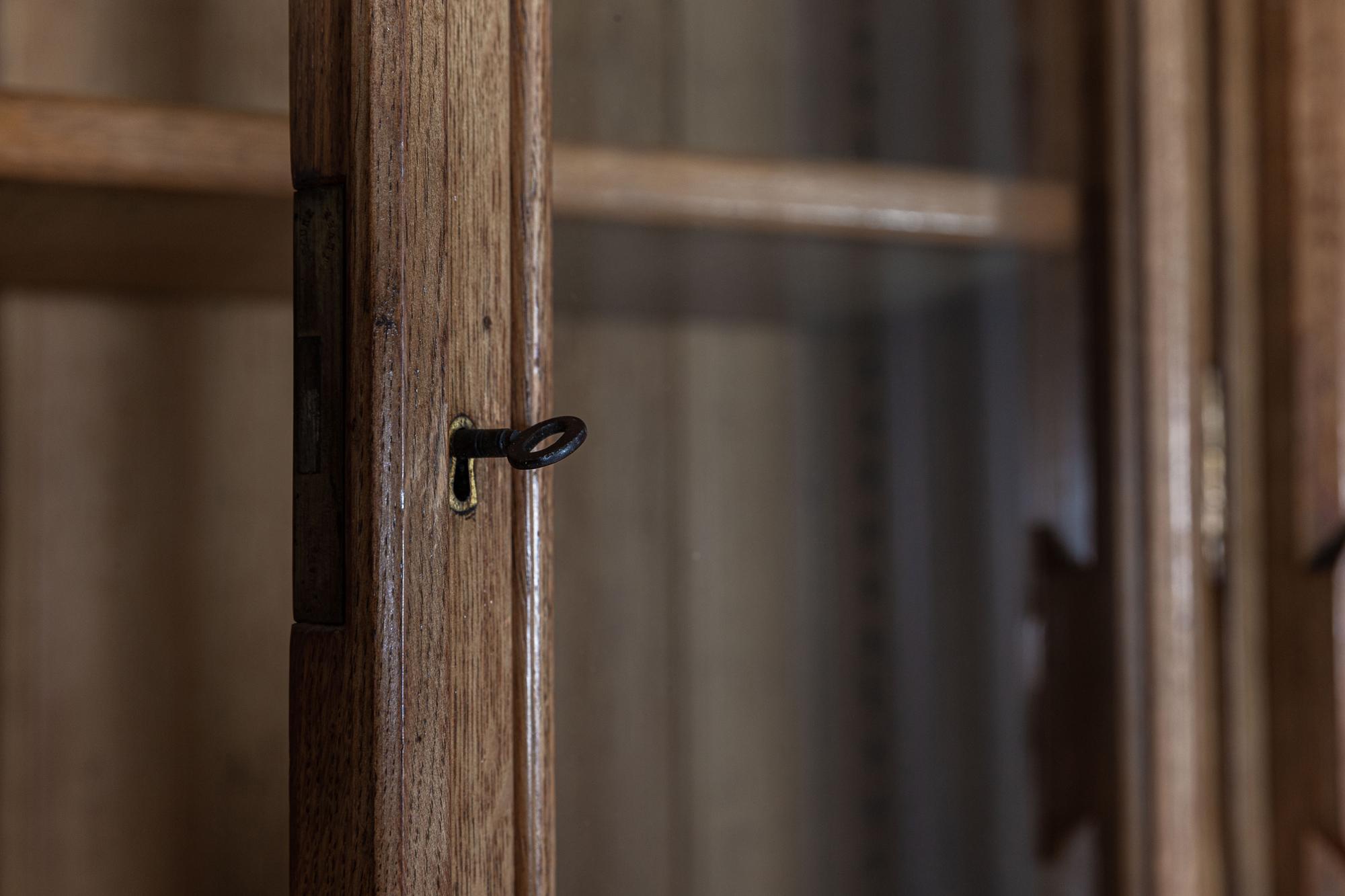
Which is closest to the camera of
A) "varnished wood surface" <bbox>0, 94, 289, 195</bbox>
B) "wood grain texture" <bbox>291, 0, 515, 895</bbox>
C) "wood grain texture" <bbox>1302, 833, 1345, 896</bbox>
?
"wood grain texture" <bbox>291, 0, 515, 895</bbox>

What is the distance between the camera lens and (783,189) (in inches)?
19.7

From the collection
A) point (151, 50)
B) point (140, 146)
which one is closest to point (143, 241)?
point (140, 146)

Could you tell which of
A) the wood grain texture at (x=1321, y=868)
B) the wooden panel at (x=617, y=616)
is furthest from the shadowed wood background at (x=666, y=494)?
the wood grain texture at (x=1321, y=868)

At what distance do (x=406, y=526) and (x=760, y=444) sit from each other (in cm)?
22

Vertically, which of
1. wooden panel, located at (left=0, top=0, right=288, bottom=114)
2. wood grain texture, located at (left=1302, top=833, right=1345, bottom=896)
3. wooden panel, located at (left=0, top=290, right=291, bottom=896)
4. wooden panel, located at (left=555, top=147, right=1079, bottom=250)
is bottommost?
wood grain texture, located at (left=1302, top=833, right=1345, bottom=896)

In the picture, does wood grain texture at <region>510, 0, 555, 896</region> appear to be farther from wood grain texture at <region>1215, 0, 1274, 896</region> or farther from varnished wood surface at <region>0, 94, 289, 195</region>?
wood grain texture at <region>1215, 0, 1274, 896</region>

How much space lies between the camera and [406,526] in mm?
318

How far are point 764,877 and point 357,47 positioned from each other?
377 mm

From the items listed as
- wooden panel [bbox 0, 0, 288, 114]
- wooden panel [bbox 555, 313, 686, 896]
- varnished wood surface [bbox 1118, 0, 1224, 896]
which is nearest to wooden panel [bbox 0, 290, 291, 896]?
wooden panel [bbox 0, 0, 288, 114]

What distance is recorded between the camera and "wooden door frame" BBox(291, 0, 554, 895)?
12.3 inches

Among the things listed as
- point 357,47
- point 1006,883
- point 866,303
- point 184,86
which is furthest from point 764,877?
point 184,86

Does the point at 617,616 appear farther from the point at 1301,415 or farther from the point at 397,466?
the point at 1301,415

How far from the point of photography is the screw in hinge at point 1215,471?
562 mm

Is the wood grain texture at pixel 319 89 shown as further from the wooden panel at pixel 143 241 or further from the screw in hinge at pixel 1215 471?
the screw in hinge at pixel 1215 471
